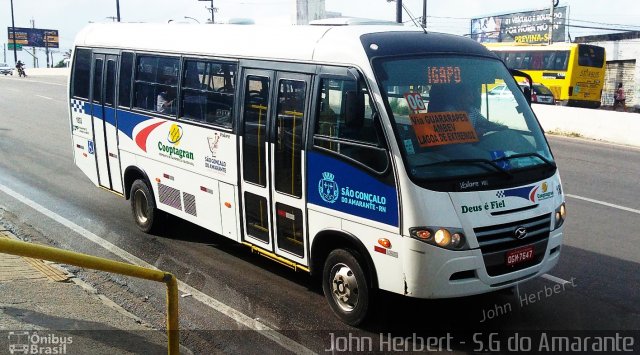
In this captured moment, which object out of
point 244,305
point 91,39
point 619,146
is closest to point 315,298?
point 244,305

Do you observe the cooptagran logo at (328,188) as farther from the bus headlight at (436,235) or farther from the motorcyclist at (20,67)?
the motorcyclist at (20,67)

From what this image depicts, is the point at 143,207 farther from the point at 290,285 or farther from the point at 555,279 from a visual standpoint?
the point at 555,279

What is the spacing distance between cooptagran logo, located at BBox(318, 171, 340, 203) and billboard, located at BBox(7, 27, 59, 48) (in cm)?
12131

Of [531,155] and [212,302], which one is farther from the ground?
[531,155]

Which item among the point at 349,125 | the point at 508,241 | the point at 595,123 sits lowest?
the point at 595,123

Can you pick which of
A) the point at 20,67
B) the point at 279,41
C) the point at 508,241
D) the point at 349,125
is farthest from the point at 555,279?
the point at 20,67

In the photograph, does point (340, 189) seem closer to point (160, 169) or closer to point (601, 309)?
point (601, 309)

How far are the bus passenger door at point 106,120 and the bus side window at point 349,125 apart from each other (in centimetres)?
450

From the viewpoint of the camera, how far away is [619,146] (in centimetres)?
1933

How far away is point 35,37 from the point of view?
383ft

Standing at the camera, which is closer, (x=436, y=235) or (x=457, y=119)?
(x=436, y=235)

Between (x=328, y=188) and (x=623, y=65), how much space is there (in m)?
46.4

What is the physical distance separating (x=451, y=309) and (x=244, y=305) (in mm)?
2092

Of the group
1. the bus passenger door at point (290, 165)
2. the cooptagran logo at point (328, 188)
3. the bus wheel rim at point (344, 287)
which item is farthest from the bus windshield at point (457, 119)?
the bus wheel rim at point (344, 287)
